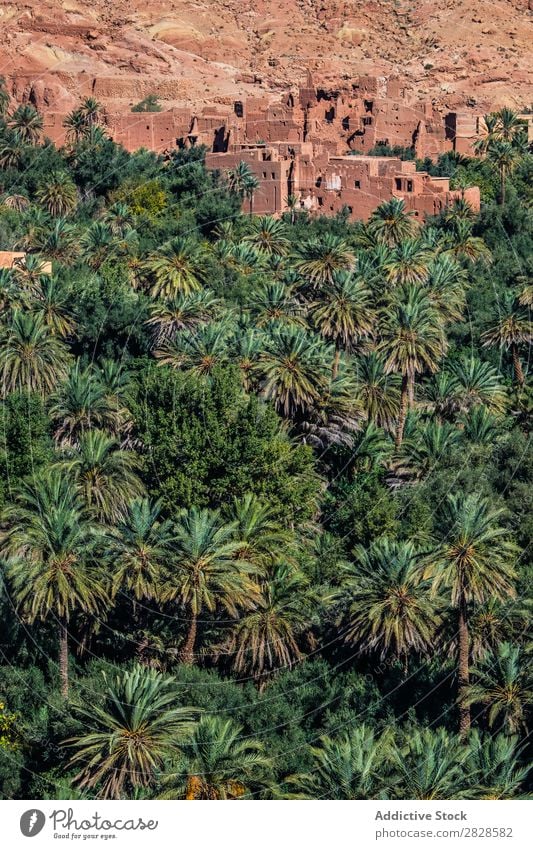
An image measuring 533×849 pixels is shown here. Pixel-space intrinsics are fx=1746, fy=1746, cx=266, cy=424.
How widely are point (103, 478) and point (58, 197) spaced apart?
33.4 meters

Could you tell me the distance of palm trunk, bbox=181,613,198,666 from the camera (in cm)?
3697

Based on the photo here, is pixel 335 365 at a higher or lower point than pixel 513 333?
lower

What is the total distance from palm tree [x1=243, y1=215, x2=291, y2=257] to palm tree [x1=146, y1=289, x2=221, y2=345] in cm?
1024

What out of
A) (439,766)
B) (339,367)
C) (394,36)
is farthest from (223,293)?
(394,36)

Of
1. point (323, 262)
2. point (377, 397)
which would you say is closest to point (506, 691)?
point (377, 397)

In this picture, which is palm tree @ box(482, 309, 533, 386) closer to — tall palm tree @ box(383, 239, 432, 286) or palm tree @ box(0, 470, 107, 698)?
tall palm tree @ box(383, 239, 432, 286)

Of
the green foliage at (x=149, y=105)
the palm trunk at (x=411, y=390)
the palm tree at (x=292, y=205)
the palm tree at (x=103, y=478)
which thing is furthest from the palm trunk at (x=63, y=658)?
the green foliage at (x=149, y=105)

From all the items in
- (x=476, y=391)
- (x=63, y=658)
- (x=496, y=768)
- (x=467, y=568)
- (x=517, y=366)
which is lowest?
(x=63, y=658)

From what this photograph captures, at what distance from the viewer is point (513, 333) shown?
55.1 metres

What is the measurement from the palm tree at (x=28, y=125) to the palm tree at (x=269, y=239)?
838 inches

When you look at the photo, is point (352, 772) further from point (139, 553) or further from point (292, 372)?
point (292, 372)

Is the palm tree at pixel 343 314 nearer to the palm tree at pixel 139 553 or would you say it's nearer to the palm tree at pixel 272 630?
the palm tree at pixel 272 630

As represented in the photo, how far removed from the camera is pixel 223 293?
5978 centimetres

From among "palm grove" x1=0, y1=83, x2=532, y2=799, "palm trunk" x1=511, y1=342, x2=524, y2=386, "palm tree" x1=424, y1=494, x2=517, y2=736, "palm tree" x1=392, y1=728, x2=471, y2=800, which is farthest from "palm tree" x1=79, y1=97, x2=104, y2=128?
"palm tree" x1=392, y1=728, x2=471, y2=800
